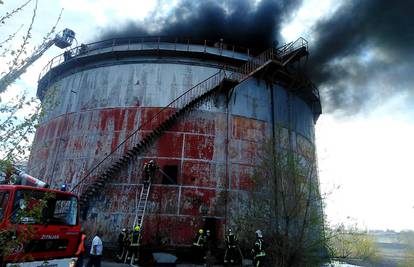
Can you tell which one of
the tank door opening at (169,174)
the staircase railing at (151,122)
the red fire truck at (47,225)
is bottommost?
the red fire truck at (47,225)

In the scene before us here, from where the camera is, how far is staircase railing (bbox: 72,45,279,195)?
1623 cm

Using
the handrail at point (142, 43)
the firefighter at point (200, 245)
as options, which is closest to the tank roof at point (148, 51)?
the handrail at point (142, 43)

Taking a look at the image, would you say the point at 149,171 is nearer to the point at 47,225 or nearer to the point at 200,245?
→ the point at 200,245

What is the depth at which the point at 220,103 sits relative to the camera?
17578mm

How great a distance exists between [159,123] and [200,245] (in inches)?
283

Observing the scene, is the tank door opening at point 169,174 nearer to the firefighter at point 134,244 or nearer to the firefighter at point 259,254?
the firefighter at point 134,244

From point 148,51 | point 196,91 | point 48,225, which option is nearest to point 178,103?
point 196,91

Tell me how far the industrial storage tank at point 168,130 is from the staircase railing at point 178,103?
0.06 meters

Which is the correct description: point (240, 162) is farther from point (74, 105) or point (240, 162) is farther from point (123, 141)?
point (74, 105)

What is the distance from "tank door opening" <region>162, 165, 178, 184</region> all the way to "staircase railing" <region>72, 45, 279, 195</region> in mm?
2477

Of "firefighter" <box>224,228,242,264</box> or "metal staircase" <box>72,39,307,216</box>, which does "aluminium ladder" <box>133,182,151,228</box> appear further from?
"firefighter" <box>224,228,242,264</box>

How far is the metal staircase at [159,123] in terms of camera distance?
1543 cm

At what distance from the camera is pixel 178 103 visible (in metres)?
17.1

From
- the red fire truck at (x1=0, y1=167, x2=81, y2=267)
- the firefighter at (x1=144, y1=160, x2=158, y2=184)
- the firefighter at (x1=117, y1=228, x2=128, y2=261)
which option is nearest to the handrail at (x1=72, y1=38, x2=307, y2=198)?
the firefighter at (x1=144, y1=160, x2=158, y2=184)
